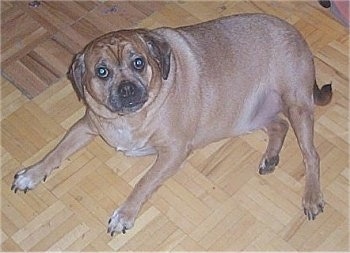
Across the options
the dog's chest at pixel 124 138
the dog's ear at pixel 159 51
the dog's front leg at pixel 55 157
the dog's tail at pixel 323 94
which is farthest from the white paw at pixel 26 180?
the dog's tail at pixel 323 94

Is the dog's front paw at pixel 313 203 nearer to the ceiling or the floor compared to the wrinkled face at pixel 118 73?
nearer to the floor

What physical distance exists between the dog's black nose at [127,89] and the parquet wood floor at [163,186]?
47 centimetres

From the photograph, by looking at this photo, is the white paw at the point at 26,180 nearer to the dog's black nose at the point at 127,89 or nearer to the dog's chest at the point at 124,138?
the dog's chest at the point at 124,138

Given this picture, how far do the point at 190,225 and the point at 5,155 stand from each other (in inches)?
31.9

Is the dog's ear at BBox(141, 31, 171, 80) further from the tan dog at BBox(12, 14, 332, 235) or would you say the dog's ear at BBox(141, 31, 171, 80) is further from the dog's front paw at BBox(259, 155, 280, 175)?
the dog's front paw at BBox(259, 155, 280, 175)

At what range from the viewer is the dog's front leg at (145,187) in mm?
2727

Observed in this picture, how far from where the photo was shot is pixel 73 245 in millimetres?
2717

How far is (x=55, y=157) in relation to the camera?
290cm

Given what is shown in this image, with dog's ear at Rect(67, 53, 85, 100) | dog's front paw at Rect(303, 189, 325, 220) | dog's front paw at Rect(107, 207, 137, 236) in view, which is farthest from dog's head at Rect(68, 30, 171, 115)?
dog's front paw at Rect(303, 189, 325, 220)

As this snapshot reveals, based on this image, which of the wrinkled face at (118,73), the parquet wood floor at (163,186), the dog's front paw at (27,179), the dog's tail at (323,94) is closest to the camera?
the wrinkled face at (118,73)

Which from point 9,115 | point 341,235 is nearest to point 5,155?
point 9,115

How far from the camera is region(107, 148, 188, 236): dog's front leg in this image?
2727 millimetres

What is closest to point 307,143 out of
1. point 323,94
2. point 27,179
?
point 323,94

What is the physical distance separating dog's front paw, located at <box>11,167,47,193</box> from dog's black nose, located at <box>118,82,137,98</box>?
55cm
